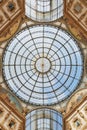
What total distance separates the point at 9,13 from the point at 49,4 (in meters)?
5.87

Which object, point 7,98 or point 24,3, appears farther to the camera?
point 7,98

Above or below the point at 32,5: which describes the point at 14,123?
below

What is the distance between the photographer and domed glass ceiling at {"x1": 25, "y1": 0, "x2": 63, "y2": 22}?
1922 inches

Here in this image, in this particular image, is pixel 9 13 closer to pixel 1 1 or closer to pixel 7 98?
pixel 1 1

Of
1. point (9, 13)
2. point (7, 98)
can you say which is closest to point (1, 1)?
point (9, 13)

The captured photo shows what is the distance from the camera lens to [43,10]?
4962cm

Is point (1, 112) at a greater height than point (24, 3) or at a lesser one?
lesser

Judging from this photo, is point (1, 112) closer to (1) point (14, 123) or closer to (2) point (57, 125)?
(1) point (14, 123)

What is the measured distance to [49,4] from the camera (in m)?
49.4

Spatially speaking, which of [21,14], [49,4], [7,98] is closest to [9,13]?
[21,14]

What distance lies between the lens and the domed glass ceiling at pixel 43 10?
4881cm

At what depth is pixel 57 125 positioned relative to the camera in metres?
49.5

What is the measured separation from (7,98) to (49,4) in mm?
13681

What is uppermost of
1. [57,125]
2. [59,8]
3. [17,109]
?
[59,8]
